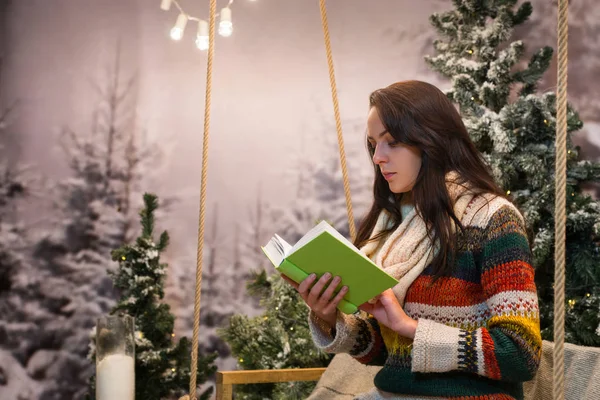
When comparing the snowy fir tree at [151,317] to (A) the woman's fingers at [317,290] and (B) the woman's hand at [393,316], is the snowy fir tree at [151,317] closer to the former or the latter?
(A) the woman's fingers at [317,290]

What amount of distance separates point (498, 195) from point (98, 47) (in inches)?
104

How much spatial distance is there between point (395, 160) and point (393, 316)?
0.41m

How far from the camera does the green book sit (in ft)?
5.18

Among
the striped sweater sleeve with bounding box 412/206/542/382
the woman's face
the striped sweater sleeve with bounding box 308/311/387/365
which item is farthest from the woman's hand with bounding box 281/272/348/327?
the woman's face

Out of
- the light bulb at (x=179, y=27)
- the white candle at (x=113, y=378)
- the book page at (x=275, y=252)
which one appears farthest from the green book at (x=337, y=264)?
the light bulb at (x=179, y=27)

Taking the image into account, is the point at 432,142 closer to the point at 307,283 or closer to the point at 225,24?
the point at 307,283

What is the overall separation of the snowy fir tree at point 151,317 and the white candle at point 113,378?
A: 30.9 inches

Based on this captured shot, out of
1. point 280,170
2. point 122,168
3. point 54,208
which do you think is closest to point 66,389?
point 54,208

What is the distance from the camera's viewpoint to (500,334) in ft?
5.13

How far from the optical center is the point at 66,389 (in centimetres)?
362

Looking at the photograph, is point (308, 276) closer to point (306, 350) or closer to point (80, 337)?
point (306, 350)

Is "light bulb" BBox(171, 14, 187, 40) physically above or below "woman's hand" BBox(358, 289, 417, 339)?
above

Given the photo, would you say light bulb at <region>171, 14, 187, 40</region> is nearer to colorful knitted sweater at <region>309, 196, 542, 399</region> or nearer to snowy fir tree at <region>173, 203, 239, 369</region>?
snowy fir tree at <region>173, 203, 239, 369</region>

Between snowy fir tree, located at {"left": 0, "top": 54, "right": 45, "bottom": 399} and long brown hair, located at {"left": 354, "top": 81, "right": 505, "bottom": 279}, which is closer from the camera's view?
long brown hair, located at {"left": 354, "top": 81, "right": 505, "bottom": 279}
